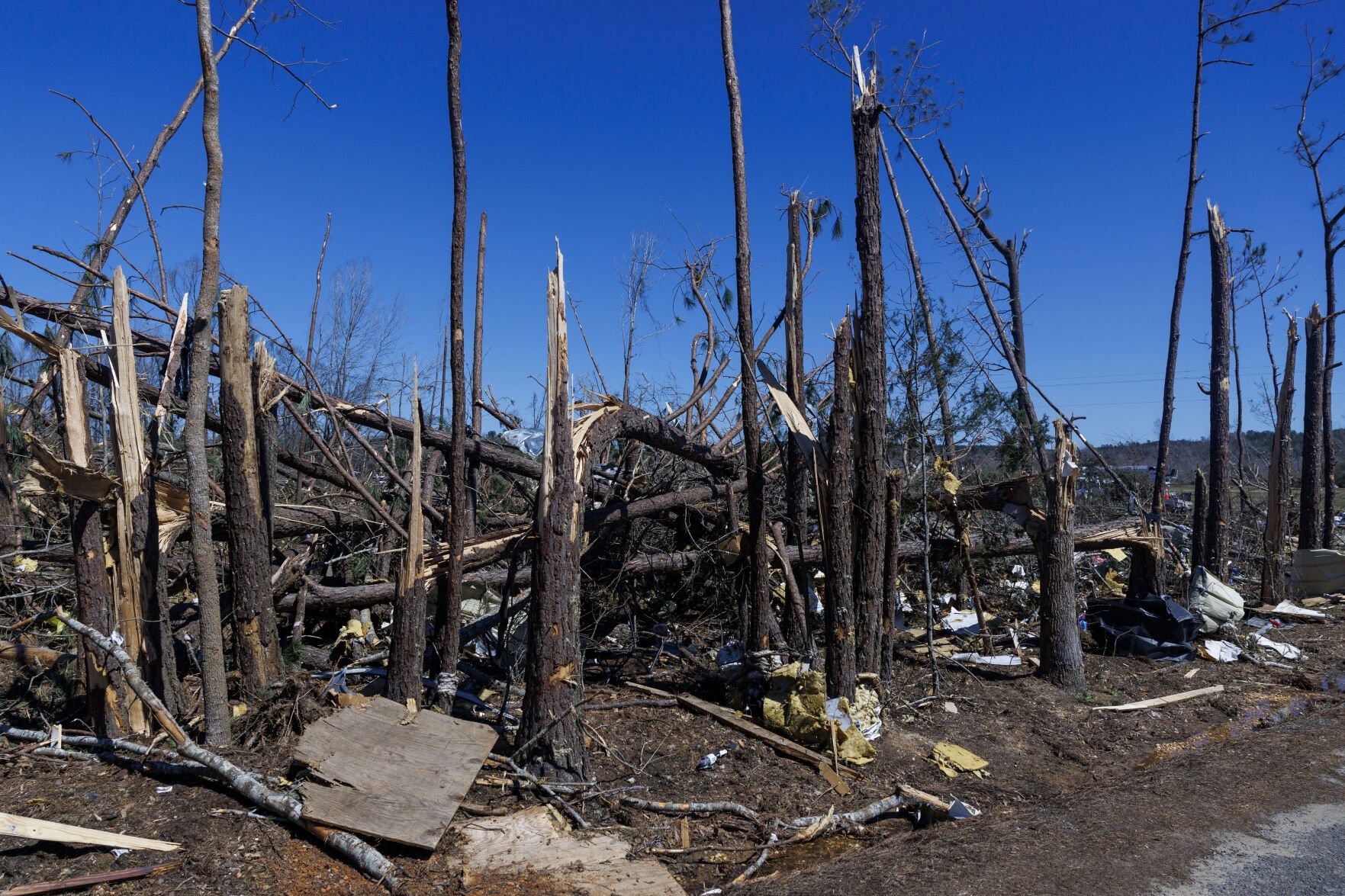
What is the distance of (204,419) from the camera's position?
4738mm

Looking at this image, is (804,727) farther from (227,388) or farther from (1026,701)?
(227,388)

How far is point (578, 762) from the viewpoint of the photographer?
16.5 feet

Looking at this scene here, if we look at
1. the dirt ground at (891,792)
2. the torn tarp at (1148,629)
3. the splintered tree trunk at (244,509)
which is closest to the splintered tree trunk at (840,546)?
the dirt ground at (891,792)

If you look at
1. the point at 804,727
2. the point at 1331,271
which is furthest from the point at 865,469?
the point at 1331,271

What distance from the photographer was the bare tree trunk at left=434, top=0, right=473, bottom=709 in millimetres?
5684

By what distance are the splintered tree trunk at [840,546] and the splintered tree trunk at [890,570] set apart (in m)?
0.63

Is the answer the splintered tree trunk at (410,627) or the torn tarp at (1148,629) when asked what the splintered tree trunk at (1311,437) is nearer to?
the torn tarp at (1148,629)

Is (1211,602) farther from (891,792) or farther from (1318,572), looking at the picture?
(891,792)

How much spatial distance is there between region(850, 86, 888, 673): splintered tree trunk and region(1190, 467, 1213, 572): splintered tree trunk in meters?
6.48

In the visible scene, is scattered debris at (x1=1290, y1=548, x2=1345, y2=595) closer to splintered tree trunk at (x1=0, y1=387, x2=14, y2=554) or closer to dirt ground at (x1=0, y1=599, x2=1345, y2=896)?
dirt ground at (x1=0, y1=599, x2=1345, y2=896)

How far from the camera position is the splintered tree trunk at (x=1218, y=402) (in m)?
10.8

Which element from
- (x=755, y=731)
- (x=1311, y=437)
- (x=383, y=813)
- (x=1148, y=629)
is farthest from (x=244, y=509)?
(x=1311, y=437)

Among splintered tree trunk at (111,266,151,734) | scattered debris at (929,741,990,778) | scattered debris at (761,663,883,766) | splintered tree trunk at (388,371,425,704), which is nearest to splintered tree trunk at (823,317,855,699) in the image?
scattered debris at (761,663,883,766)

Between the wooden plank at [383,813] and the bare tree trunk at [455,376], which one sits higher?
the bare tree trunk at [455,376]
